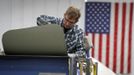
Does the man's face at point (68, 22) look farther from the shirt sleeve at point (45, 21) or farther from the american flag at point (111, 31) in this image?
the american flag at point (111, 31)

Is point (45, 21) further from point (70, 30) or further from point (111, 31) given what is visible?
point (111, 31)

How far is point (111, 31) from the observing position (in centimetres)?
647

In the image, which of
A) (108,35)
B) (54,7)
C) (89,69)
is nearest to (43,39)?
(89,69)

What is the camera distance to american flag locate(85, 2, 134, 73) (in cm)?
638

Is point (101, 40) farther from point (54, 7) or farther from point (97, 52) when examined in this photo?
point (54, 7)

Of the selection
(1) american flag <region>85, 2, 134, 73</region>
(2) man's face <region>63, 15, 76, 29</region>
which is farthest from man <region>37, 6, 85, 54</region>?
(1) american flag <region>85, 2, 134, 73</region>

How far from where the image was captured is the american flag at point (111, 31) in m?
6.38

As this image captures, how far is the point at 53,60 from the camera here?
4.69 ft

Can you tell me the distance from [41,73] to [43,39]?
176 millimetres

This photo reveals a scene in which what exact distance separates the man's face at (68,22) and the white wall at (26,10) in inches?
171

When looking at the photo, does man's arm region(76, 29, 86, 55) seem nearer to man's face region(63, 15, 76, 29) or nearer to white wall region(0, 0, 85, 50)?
man's face region(63, 15, 76, 29)

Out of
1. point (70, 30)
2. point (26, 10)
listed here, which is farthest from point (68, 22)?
point (26, 10)

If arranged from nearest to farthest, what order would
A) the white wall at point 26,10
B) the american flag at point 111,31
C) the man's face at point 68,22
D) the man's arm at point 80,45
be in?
the man's face at point 68,22, the man's arm at point 80,45, the white wall at point 26,10, the american flag at point 111,31

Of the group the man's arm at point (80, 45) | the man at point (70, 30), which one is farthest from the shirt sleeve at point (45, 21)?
the man's arm at point (80, 45)
